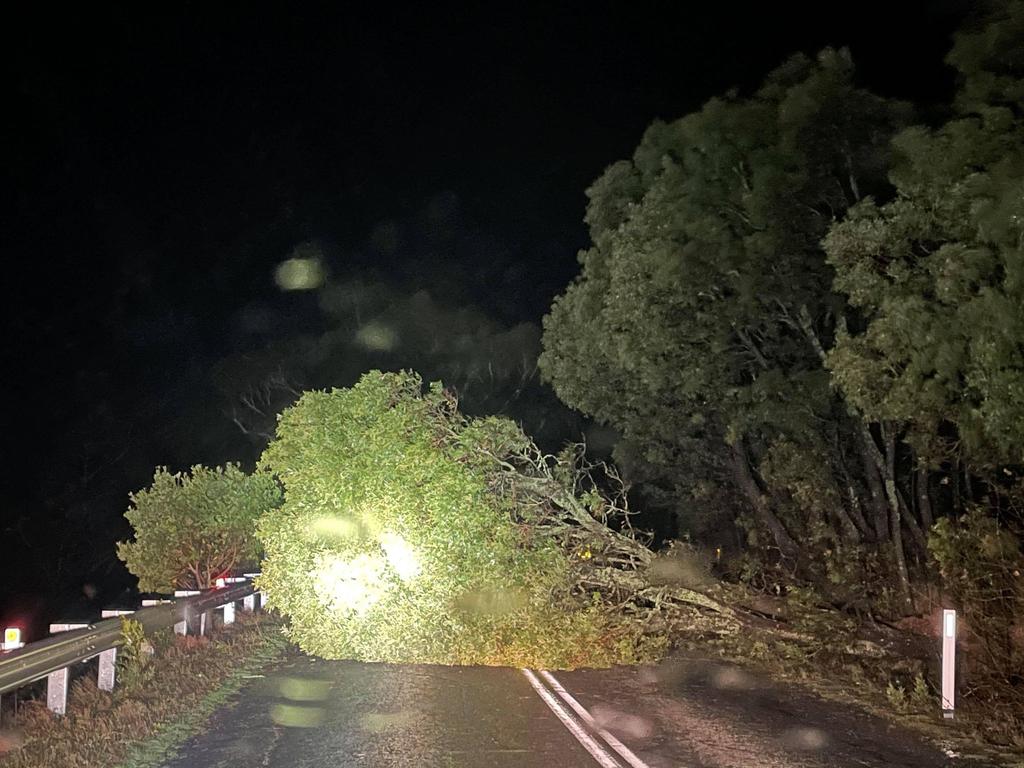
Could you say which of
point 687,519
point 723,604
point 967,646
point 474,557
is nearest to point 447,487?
point 474,557

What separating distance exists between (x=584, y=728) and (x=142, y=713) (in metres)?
3.98

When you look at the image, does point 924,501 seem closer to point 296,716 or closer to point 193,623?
point 296,716

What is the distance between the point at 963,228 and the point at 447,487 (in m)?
6.98

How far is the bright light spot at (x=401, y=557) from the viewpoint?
1426 centimetres

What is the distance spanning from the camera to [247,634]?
16641 millimetres

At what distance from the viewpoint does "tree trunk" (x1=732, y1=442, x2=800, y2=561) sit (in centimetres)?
1902

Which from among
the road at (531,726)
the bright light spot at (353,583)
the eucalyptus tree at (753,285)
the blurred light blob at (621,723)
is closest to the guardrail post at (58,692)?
the road at (531,726)

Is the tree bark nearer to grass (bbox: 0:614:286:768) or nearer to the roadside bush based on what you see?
the roadside bush

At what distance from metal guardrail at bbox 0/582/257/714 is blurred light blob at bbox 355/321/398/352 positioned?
66.0 ft

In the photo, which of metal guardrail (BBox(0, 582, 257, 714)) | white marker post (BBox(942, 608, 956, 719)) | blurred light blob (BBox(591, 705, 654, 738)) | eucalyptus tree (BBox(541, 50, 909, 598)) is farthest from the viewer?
eucalyptus tree (BBox(541, 50, 909, 598))

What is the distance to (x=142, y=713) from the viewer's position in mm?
9938

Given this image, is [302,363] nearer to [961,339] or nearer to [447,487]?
[447,487]

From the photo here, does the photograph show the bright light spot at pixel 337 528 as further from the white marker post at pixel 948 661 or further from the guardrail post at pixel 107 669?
the white marker post at pixel 948 661

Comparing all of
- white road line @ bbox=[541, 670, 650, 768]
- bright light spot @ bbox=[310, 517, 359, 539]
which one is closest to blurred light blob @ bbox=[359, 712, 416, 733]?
white road line @ bbox=[541, 670, 650, 768]
